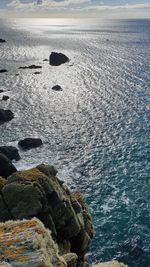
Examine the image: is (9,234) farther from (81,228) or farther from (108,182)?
(108,182)

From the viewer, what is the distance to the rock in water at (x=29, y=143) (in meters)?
88.2

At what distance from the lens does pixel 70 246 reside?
3628cm

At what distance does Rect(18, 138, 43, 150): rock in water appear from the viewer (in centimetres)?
8825

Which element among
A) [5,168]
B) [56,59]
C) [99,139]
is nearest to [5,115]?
[99,139]

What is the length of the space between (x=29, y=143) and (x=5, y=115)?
65.8 feet

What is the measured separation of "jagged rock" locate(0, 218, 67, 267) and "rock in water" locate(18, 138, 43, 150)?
237 feet

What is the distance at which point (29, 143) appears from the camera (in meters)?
88.6

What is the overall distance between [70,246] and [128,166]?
145 feet

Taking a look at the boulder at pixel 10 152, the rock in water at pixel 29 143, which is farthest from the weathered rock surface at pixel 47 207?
the rock in water at pixel 29 143

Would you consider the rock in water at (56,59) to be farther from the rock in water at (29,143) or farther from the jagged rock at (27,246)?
the jagged rock at (27,246)

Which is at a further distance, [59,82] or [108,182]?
[59,82]

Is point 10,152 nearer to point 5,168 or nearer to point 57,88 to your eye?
point 5,168

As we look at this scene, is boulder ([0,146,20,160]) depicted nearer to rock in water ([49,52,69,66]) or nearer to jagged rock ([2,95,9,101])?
jagged rock ([2,95,9,101])

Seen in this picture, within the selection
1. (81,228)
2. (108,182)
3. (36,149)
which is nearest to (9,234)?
(81,228)
